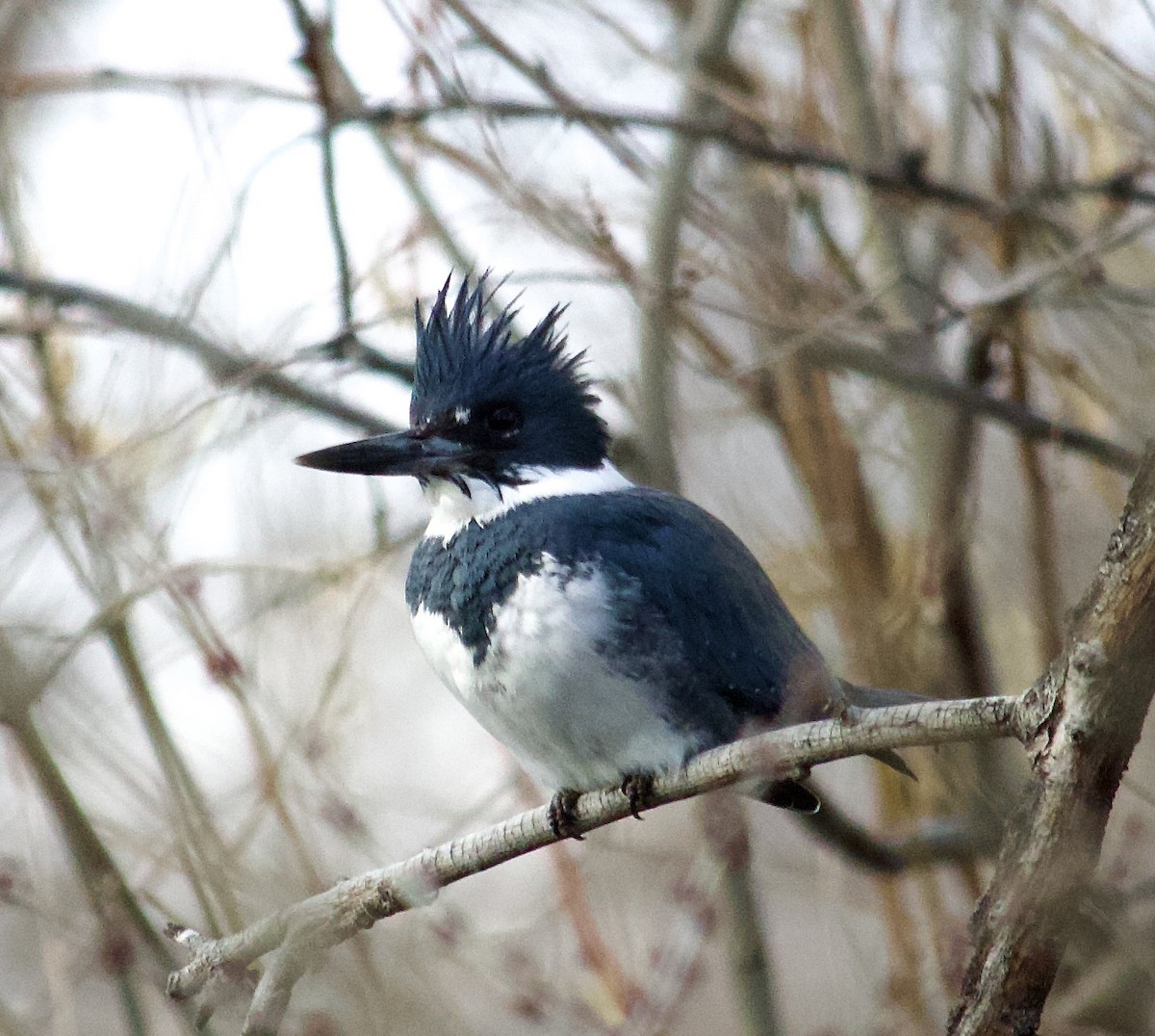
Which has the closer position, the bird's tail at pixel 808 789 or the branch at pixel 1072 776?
the branch at pixel 1072 776

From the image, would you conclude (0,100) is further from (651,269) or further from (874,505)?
(874,505)

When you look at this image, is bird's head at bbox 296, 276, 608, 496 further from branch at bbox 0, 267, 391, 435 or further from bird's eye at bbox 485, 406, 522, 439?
branch at bbox 0, 267, 391, 435

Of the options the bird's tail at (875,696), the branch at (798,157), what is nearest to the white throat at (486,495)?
the bird's tail at (875,696)

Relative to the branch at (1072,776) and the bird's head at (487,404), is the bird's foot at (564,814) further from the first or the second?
the branch at (1072,776)

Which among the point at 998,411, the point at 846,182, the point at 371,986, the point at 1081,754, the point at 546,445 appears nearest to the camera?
the point at 1081,754

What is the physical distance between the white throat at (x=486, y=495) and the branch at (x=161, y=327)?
50cm

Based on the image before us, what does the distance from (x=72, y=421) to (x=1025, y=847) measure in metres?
2.29

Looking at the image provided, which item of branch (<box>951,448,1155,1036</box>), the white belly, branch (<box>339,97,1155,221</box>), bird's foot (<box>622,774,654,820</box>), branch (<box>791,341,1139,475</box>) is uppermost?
branch (<box>339,97,1155,221</box>)

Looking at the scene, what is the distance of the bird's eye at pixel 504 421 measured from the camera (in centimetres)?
299

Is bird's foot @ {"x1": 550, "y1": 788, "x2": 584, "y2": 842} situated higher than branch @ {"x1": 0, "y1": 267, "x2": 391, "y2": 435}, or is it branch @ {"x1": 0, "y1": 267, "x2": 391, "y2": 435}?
branch @ {"x1": 0, "y1": 267, "x2": 391, "y2": 435}

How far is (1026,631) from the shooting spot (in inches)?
166

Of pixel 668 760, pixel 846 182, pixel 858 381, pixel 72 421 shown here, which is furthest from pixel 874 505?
pixel 72 421

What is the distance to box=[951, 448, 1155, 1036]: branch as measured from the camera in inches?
61.7

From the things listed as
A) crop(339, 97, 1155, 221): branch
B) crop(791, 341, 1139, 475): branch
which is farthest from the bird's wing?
crop(339, 97, 1155, 221): branch
